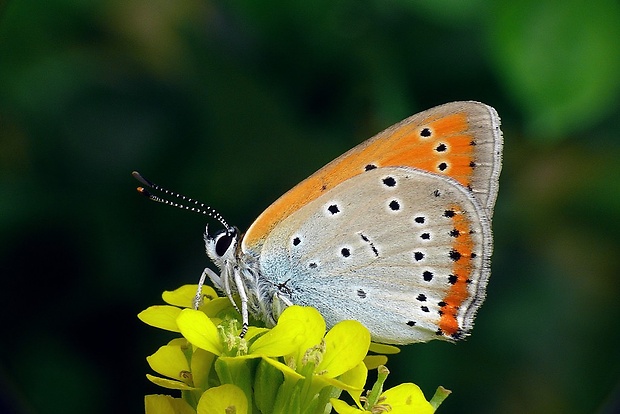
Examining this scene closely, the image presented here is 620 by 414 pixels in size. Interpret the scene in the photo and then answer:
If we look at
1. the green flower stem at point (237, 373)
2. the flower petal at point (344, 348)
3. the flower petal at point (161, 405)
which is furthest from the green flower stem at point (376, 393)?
the flower petal at point (161, 405)

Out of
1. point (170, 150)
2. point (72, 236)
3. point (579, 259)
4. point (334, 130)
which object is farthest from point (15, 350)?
point (579, 259)

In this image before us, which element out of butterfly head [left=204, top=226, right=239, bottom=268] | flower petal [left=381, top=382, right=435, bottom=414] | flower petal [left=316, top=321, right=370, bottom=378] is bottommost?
flower petal [left=381, top=382, right=435, bottom=414]

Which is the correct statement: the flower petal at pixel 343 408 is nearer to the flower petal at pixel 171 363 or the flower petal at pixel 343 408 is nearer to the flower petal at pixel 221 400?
the flower petal at pixel 221 400

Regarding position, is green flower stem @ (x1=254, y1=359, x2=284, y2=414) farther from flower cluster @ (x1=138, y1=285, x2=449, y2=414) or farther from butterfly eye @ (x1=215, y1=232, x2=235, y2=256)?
butterfly eye @ (x1=215, y1=232, x2=235, y2=256)

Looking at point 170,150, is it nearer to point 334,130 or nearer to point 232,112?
point 232,112

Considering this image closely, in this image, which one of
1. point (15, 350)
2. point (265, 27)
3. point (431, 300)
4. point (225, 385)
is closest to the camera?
point (225, 385)

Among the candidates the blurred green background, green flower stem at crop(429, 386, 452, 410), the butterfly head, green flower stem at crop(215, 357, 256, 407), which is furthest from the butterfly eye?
green flower stem at crop(429, 386, 452, 410)
